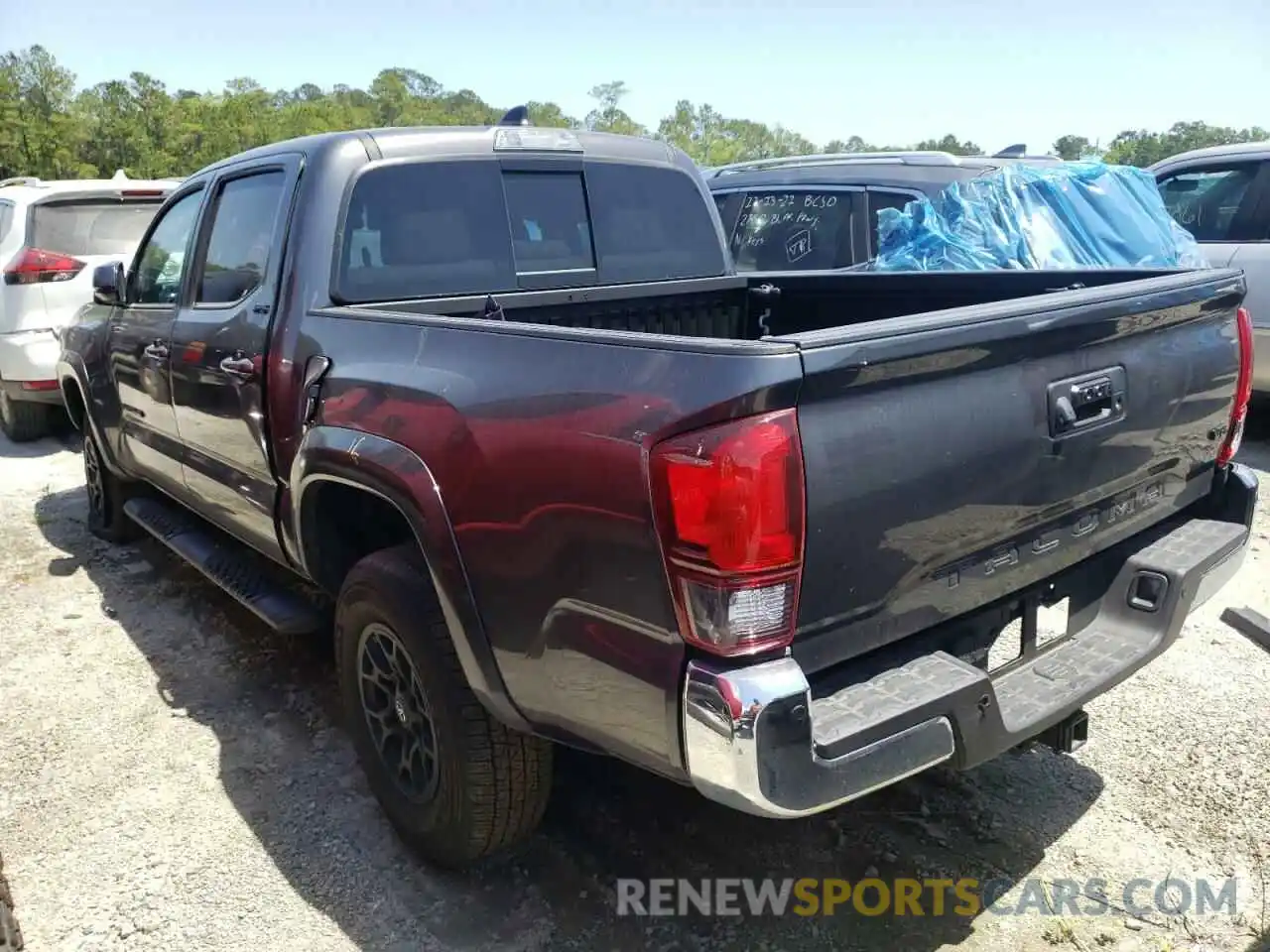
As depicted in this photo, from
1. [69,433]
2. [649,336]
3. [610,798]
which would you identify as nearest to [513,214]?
[649,336]

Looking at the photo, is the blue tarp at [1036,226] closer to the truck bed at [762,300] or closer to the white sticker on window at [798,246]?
the white sticker on window at [798,246]

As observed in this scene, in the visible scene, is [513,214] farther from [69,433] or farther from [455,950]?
[69,433]

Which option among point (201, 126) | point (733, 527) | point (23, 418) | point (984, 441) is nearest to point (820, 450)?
point (733, 527)

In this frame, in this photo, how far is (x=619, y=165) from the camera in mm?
3791

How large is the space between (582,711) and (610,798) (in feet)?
3.51

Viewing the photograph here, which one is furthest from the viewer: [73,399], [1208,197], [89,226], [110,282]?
[89,226]

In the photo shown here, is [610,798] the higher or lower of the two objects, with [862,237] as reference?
lower

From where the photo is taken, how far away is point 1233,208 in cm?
651

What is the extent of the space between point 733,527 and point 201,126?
125 ft

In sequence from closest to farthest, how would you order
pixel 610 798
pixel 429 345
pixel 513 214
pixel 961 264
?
1. pixel 429 345
2. pixel 610 798
3. pixel 513 214
4. pixel 961 264

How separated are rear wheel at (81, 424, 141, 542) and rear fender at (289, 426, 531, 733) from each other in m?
3.24

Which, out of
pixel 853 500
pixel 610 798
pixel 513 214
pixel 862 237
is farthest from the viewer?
pixel 862 237

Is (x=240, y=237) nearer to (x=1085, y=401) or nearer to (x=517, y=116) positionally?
(x=517, y=116)

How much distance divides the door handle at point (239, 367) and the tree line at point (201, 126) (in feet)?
77.8
